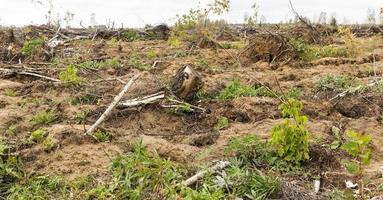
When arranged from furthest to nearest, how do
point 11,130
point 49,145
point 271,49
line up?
point 271,49 < point 11,130 < point 49,145

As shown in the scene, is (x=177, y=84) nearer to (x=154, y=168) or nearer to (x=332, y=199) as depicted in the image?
(x=154, y=168)

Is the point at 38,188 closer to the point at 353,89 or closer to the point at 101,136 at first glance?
the point at 101,136

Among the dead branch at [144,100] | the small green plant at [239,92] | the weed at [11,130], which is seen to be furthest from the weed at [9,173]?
the small green plant at [239,92]

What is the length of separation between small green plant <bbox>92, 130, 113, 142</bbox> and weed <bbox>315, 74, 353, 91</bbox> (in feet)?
8.66

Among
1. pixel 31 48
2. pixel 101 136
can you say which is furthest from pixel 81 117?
pixel 31 48

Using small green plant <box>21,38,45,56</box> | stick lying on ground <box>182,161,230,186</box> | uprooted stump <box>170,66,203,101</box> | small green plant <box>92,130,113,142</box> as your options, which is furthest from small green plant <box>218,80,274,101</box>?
small green plant <box>21,38,45,56</box>

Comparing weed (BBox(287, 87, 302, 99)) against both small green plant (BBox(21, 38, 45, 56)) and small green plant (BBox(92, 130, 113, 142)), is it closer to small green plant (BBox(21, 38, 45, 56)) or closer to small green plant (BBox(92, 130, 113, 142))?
small green plant (BBox(92, 130, 113, 142))

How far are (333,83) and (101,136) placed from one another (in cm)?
289

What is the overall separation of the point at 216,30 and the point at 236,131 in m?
6.68

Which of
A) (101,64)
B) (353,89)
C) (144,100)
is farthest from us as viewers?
(101,64)

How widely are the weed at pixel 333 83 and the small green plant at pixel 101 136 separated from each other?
8.66 ft

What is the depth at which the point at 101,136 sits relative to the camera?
4.21 m

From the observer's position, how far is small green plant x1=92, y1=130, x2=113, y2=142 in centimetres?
418

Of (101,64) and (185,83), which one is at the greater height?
(185,83)
